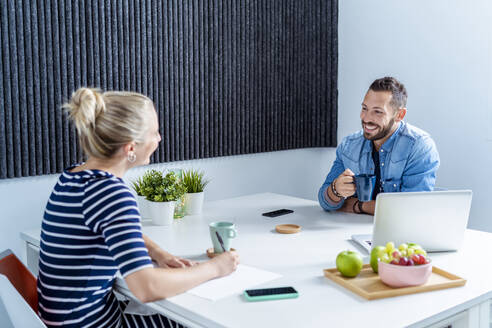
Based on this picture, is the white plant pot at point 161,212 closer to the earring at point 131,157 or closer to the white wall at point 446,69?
the earring at point 131,157

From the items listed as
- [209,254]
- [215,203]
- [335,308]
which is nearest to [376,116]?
[215,203]

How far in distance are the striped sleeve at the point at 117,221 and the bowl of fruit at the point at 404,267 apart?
27.3 inches

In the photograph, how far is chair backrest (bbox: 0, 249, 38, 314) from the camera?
1.73 metres

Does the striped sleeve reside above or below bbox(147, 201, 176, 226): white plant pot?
above

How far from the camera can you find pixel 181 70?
3.60 meters

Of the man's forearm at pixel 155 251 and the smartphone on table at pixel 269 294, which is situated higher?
the man's forearm at pixel 155 251

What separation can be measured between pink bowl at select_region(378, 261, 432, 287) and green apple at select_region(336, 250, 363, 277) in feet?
0.31

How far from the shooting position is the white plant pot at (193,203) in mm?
2541

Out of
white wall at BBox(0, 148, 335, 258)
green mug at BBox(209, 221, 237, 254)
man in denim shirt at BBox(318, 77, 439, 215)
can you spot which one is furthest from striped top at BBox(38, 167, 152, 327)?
white wall at BBox(0, 148, 335, 258)

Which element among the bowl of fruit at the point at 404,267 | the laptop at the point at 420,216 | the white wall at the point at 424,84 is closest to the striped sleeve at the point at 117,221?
the bowl of fruit at the point at 404,267

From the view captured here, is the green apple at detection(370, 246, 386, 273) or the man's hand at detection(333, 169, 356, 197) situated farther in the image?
the man's hand at detection(333, 169, 356, 197)

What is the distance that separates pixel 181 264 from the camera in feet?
5.79

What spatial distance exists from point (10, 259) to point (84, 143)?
47cm

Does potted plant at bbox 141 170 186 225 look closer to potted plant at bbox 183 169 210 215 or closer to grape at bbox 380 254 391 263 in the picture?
potted plant at bbox 183 169 210 215
